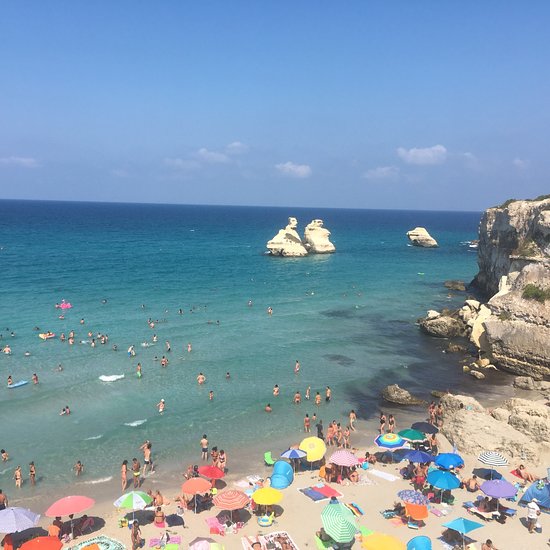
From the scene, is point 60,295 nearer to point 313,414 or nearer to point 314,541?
point 313,414

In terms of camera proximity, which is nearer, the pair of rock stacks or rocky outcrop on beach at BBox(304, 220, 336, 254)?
the pair of rock stacks

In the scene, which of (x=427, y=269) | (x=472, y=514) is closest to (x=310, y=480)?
(x=472, y=514)

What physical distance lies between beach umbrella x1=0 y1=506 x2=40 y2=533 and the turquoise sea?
5.02 meters

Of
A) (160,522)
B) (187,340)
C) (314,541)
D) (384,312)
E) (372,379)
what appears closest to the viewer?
(314,541)

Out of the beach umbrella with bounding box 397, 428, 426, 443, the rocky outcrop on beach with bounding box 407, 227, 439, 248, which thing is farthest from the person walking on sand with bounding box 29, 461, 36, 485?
the rocky outcrop on beach with bounding box 407, 227, 439, 248

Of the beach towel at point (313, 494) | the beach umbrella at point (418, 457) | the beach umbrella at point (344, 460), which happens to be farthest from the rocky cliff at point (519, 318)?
the beach towel at point (313, 494)

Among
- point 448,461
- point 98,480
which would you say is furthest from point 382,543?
point 98,480

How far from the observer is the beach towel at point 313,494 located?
1897 cm

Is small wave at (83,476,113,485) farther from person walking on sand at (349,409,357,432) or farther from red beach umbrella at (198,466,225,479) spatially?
person walking on sand at (349,409,357,432)

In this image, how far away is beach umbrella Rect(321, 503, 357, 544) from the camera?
49.8 ft

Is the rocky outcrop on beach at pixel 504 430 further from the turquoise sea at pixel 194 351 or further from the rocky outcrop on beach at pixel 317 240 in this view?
the rocky outcrop on beach at pixel 317 240

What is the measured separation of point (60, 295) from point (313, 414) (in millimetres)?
38746

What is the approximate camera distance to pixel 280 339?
42312 mm

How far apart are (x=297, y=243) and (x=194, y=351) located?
59130 millimetres
